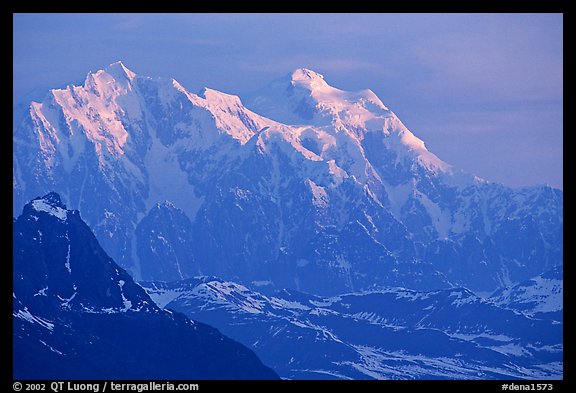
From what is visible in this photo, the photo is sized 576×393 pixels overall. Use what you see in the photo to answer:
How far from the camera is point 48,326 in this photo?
655 feet
